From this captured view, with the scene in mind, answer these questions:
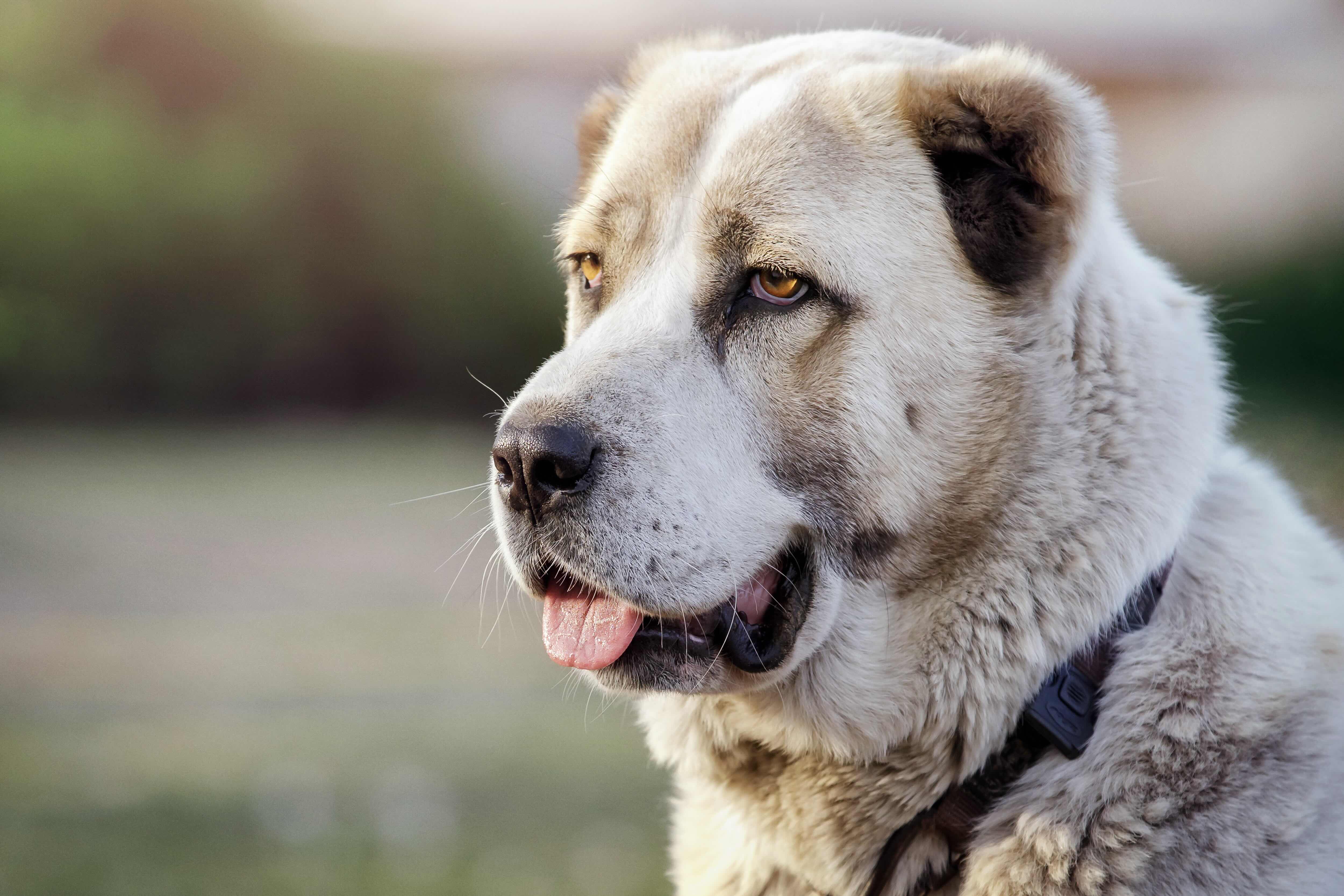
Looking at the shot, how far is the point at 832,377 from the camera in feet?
7.54

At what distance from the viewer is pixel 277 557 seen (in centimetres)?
1053

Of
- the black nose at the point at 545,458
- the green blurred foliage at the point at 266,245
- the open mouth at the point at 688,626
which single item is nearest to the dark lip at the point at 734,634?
the open mouth at the point at 688,626

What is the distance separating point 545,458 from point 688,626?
46 cm

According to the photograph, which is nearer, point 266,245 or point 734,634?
point 734,634

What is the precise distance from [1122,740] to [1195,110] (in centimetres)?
872

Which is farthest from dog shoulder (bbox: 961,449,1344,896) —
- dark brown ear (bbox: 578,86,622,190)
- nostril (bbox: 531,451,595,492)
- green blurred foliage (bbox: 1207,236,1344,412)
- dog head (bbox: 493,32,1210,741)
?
green blurred foliage (bbox: 1207,236,1344,412)

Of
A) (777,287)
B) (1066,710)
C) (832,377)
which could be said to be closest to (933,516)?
(832,377)

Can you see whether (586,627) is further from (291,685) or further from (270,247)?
(270,247)

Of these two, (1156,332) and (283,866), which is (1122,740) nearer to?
(1156,332)

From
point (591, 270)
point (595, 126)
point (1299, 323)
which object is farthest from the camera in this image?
Result: point (1299, 323)

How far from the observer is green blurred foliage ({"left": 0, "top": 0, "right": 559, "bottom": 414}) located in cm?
1223

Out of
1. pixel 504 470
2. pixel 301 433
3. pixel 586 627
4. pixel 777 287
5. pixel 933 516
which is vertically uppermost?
pixel 777 287

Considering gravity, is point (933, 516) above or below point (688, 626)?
above

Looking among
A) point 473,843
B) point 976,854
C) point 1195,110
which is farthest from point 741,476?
point 1195,110
